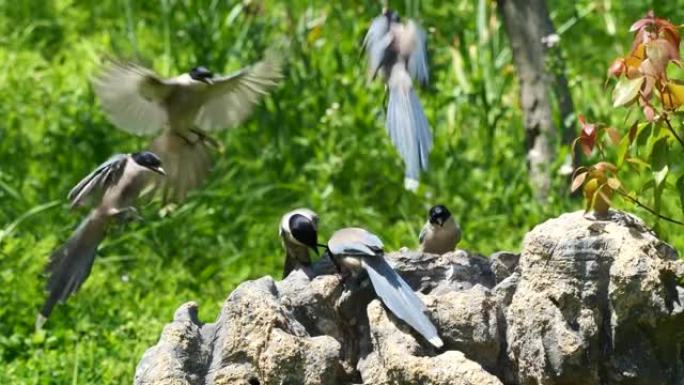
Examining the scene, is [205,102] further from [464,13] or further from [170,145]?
[464,13]

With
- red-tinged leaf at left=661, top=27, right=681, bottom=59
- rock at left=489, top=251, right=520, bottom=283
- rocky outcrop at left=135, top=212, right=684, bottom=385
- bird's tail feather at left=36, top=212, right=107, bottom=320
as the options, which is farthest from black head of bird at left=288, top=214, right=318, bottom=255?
red-tinged leaf at left=661, top=27, right=681, bottom=59

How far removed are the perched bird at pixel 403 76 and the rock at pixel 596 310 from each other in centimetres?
111

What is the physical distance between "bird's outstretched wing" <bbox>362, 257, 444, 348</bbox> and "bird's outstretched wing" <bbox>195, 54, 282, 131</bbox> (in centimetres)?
235

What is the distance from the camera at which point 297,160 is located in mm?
8562

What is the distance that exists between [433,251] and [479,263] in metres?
1.28

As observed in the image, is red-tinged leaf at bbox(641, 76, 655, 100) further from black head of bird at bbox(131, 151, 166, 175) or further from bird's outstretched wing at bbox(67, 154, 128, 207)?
bird's outstretched wing at bbox(67, 154, 128, 207)

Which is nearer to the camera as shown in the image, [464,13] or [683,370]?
[683,370]

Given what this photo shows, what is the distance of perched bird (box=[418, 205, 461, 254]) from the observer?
6.11 meters

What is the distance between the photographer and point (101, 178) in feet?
20.2

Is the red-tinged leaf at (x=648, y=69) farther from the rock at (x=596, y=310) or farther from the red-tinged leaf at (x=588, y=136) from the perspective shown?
the rock at (x=596, y=310)

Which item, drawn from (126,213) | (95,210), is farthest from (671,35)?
(95,210)

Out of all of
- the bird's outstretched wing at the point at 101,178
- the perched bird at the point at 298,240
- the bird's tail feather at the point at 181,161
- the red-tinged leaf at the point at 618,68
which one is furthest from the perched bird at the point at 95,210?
the red-tinged leaf at the point at 618,68

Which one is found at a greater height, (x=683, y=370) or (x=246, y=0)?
(x=246, y=0)

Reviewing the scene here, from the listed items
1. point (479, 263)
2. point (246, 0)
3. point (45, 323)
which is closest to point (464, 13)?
point (246, 0)
